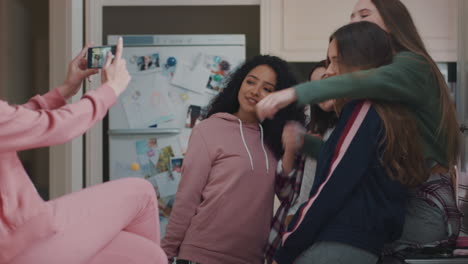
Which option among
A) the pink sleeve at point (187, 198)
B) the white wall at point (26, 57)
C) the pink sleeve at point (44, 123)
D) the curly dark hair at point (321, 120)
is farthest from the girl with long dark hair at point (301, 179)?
the white wall at point (26, 57)

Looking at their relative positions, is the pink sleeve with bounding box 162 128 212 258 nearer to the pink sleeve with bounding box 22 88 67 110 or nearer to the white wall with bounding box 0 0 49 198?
the pink sleeve with bounding box 22 88 67 110

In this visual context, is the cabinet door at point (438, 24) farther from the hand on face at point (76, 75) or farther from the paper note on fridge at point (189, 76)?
the hand on face at point (76, 75)

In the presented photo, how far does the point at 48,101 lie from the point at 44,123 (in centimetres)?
32

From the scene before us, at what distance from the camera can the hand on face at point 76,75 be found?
126cm

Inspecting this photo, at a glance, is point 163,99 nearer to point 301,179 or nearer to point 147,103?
point 147,103

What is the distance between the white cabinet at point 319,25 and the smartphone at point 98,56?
1.75 meters

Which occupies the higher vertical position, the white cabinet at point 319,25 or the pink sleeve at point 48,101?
the white cabinet at point 319,25

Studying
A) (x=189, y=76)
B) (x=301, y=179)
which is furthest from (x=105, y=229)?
(x=189, y=76)

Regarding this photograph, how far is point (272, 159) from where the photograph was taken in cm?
172

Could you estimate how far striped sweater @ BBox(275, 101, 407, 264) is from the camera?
968 mm

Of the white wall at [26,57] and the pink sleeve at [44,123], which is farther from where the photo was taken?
the white wall at [26,57]

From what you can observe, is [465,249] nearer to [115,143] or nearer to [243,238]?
[243,238]

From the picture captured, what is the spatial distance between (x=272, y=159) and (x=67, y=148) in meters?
1.19

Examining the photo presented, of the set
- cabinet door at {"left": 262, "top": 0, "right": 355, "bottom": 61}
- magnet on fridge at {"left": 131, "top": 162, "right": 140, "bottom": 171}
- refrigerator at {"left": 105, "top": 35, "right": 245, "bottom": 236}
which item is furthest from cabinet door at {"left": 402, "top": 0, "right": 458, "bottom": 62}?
magnet on fridge at {"left": 131, "top": 162, "right": 140, "bottom": 171}
